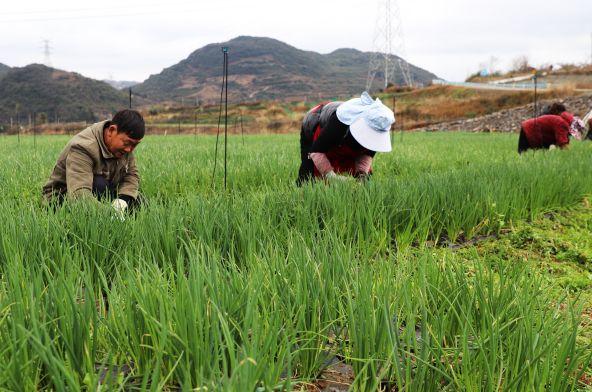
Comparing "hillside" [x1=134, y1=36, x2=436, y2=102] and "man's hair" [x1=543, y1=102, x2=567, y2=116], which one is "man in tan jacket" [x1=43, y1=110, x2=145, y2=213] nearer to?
"man's hair" [x1=543, y1=102, x2=567, y2=116]

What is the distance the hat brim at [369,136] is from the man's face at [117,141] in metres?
1.29

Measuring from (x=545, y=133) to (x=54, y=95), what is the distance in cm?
6307

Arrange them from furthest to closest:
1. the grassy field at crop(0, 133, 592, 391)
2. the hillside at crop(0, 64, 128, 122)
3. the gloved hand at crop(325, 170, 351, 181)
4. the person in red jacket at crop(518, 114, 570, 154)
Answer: the hillside at crop(0, 64, 128, 122) → the person in red jacket at crop(518, 114, 570, 154) → the gloved hand at crop(325, 170, 351, 181) → the grassy field at crop(0, 133, 592, 391)

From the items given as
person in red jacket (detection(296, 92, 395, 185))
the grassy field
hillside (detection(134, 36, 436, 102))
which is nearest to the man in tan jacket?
the grassy field

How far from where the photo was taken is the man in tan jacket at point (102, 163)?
2664mm

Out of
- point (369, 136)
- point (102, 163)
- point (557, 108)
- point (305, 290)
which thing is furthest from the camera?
point (557, 108)

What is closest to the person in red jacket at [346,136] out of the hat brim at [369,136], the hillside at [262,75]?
the hat brim at [369,136]

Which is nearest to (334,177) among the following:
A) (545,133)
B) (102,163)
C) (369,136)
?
(369,136)

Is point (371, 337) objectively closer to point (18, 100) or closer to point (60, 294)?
point (60, 294)

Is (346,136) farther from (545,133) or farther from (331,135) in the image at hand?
(545,133)

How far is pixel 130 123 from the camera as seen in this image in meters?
2.63

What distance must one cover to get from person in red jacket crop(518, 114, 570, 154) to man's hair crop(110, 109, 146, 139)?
17.6 ft

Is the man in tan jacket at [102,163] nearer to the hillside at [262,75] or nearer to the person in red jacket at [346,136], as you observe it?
the person in red jacket at [346,136]

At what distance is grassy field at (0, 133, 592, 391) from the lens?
1034 millimetres
